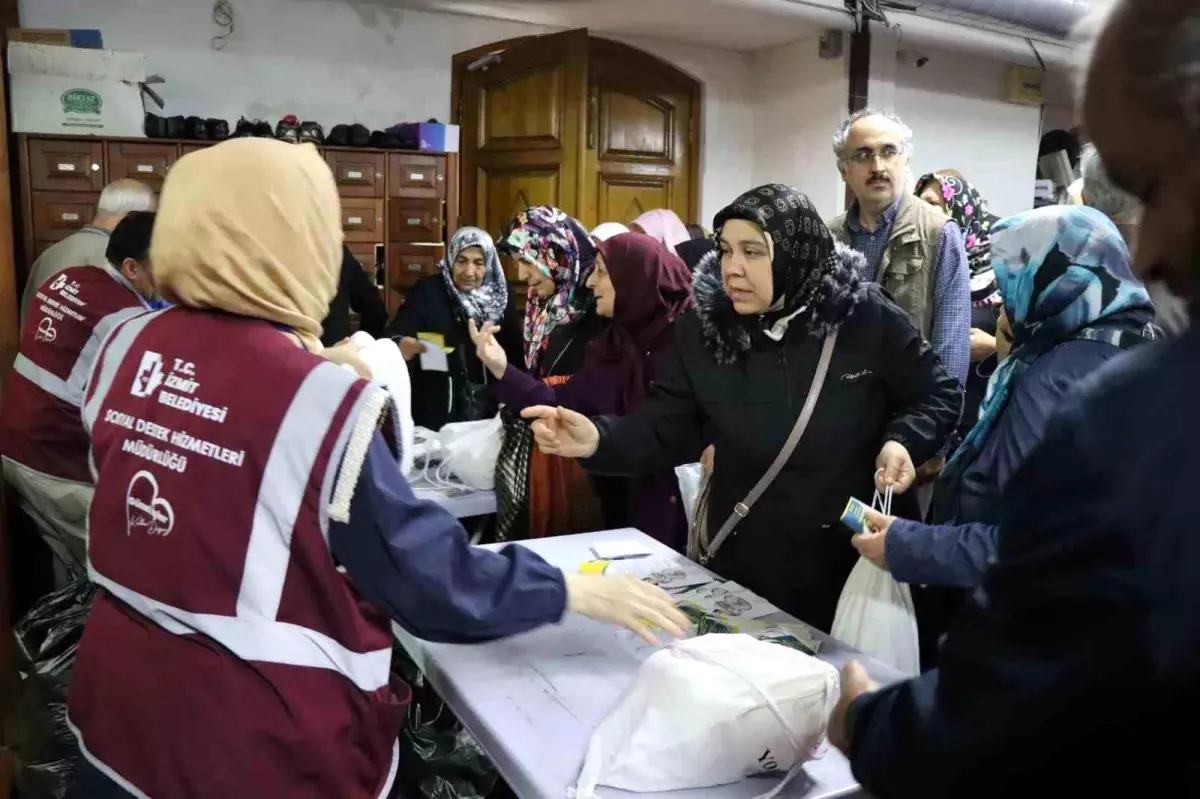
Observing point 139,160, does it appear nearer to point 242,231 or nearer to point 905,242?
point 905,242

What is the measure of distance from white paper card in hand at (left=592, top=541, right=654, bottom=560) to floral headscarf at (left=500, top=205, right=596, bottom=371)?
4.26 ft

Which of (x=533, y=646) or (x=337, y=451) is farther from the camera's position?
(x=533, y=646)

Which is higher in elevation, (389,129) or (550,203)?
(389,129)

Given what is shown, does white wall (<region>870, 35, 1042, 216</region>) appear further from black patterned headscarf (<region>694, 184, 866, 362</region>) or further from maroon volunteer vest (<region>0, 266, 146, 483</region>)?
maroon volunteer vest (<region>0, 266, 146, 483</region>)

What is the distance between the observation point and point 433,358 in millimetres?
3803

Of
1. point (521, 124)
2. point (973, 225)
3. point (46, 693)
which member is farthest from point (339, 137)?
point (46, 693)

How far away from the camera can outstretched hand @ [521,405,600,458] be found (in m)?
2.05

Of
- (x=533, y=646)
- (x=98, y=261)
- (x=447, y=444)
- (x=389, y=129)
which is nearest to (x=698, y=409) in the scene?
(x=533, y=646)

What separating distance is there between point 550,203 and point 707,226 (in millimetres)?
1648

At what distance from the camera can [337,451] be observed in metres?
1.13

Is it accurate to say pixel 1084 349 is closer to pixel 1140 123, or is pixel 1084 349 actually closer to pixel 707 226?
pixel 1140 123

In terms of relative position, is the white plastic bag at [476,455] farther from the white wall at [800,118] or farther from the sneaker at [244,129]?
the white wall at [800,118]

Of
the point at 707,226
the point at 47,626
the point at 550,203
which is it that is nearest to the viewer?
the point at 47,626

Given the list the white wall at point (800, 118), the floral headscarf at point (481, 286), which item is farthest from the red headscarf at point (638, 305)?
the white wall at point (800, 118)
